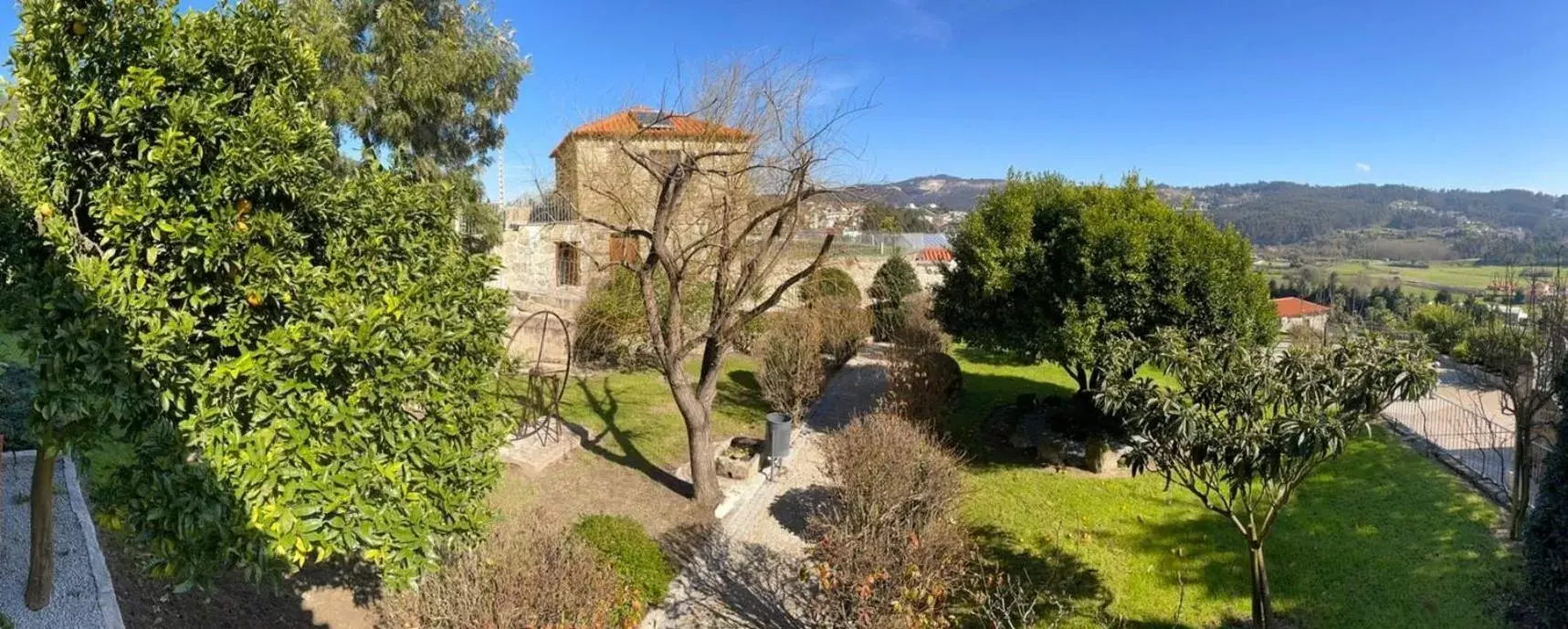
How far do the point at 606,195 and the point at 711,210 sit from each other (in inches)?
73.3

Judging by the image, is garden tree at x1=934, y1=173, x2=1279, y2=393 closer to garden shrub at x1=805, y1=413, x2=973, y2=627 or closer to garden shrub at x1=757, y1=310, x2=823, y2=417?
garden shrub at x1=757, y1=310, x2=823, y2=417

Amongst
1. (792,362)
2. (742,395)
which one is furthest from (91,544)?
(742,395)

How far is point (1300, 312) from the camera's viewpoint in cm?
2503

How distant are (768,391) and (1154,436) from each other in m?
8.63

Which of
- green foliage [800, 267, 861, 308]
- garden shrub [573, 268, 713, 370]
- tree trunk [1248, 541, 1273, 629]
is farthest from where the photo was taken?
garden shrub [573, 268, 713, 370]

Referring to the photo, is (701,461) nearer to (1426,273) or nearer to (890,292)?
(890,292)

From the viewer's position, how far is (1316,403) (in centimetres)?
529

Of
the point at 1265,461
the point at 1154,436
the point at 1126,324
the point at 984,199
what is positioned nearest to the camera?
the point at 1265,461

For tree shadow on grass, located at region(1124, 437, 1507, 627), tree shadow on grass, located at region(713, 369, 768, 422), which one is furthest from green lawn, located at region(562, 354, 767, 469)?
tree shadow on grass, located at region(1124, 437, 1507, 627)

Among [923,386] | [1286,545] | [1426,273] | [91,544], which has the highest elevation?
[1426,273]

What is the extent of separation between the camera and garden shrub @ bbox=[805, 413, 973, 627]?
529 cm

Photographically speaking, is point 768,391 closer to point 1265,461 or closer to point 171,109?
point 1265,461

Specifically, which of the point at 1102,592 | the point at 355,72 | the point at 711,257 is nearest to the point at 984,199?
the point at 711,257

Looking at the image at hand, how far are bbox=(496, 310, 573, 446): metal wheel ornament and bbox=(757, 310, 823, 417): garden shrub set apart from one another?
378 centimetres
